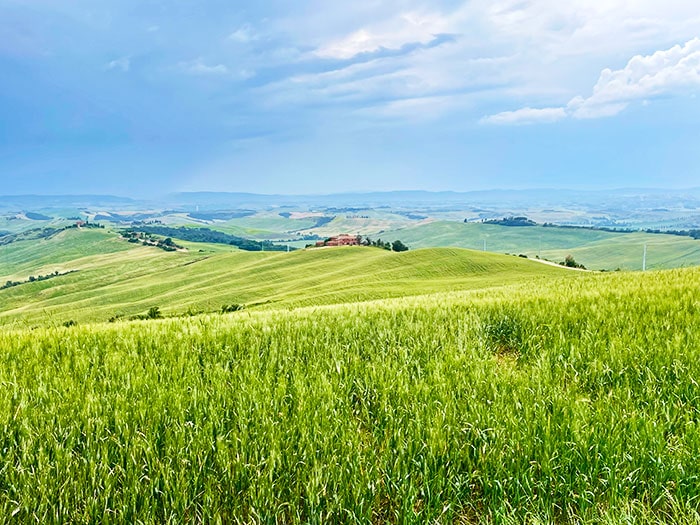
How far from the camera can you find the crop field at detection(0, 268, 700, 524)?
304cm

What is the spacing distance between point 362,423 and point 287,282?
117 meters

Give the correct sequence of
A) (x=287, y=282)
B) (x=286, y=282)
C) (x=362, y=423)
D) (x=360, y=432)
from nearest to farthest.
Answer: (x=360, y=432)
(x=362, y=423)
(x=287, y=282)
(x=286, y=282)

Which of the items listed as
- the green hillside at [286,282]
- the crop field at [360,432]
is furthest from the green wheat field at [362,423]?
the green hillside at [286,282]

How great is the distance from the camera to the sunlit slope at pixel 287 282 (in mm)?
90438

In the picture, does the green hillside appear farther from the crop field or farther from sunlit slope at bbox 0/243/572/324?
the crop field

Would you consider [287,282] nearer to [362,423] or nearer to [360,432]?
[362,423]

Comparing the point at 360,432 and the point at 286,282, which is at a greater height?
the point at 360,432

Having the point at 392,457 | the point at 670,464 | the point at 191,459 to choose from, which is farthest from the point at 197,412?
the point at 670,464

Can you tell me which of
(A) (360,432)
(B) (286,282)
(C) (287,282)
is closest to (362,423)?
(A) (360,432)

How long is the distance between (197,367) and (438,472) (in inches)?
130

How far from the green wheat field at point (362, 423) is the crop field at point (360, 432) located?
0.06 ft

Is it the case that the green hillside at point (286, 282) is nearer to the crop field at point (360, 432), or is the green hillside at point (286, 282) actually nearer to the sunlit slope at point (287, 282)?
the sunlit slope at point (287, 282)

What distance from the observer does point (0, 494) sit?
10.2 feet

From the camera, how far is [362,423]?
13.7 feet
